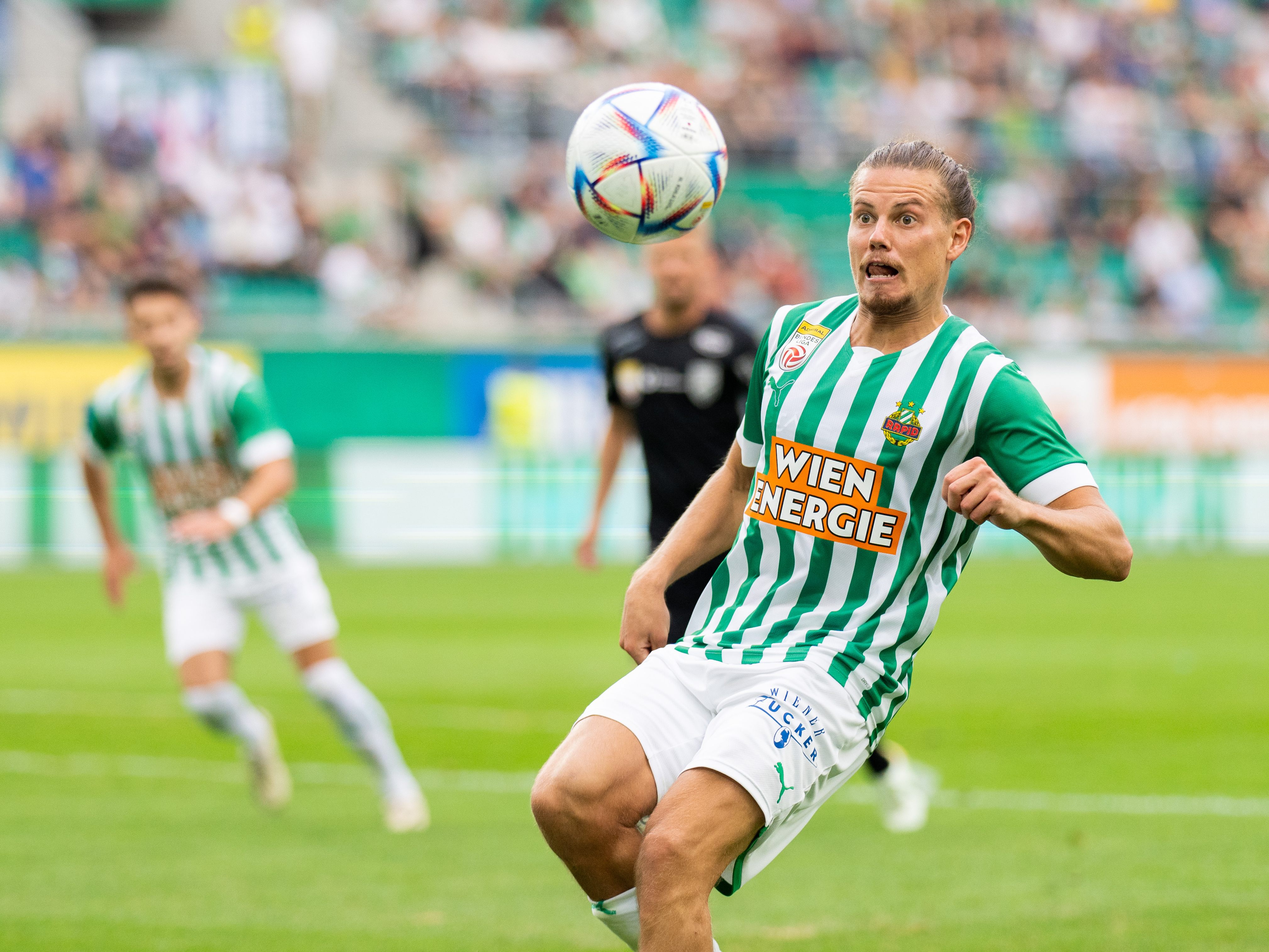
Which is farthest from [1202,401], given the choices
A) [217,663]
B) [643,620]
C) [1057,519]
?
[1057,519]

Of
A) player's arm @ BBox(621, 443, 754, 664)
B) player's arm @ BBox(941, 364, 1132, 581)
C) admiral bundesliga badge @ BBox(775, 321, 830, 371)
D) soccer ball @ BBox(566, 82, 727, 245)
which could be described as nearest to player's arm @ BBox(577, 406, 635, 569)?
soccer ball @ BBox(566, 82, 727, 245)

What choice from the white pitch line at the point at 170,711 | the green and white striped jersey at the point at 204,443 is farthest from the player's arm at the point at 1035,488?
the white pitch line at the point at 170,711

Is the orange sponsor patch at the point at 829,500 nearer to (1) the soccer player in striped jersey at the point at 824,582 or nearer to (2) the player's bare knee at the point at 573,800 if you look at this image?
(1) the soccer player in striped jersey at the point at 824,582

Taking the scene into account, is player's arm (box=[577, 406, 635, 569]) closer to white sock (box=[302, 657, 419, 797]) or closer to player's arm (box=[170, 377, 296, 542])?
white sock (box=[302, 657, 419, 797])

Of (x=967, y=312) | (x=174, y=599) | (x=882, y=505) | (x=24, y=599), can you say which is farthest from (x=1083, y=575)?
(x=967, y=312)

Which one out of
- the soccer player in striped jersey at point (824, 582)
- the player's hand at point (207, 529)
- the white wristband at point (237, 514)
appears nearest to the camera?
the soccer player in striped jersey at point (824, 582)

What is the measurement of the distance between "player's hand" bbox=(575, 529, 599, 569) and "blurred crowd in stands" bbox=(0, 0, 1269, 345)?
44.7 feet

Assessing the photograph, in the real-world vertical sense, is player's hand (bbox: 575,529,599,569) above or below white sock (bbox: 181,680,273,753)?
above

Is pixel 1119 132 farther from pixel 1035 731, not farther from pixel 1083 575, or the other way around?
pixel 1083 575

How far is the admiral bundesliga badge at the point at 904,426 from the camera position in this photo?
4.21 meters

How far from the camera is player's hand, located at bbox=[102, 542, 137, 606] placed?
27.6 feet

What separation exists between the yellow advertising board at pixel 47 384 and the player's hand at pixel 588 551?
13.0m

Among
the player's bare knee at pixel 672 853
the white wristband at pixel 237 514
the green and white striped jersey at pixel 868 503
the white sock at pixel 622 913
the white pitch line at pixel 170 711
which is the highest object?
the green and white striped jersey at pixel 868 503

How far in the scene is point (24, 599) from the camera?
17.6 metres
